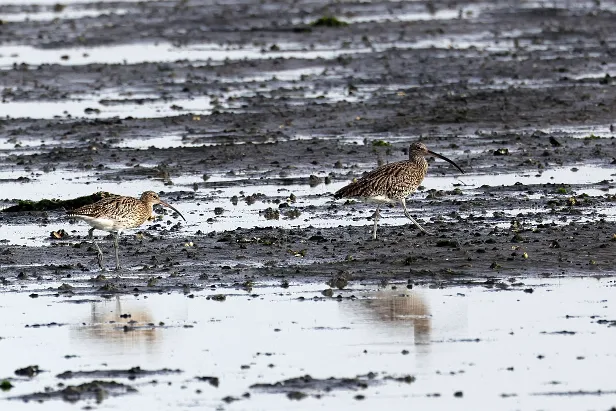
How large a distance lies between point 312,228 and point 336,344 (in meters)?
5.07

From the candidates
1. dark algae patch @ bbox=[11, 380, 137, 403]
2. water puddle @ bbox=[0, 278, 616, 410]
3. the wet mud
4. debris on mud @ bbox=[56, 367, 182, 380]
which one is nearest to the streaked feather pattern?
the wet mud

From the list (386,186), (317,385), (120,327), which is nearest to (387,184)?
(386,186)

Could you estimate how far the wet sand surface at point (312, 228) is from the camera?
39.5ft

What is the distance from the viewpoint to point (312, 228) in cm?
1783

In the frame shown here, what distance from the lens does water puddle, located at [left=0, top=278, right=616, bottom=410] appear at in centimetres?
1134

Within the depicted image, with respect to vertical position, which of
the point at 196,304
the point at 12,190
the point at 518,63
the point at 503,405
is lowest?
the point at 503,405

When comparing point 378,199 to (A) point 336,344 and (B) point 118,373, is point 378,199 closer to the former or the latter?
(A) point 336,344

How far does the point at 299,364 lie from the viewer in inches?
480

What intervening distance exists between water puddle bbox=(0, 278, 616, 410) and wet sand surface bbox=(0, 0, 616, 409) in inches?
1.3

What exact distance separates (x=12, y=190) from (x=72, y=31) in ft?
69.4

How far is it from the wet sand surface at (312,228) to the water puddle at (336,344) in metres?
0.03

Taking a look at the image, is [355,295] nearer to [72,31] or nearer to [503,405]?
[503,405]

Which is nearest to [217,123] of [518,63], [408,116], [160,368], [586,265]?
[408,116]

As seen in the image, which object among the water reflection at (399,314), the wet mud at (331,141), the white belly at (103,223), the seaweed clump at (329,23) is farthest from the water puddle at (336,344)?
the seaweed clump at (329,23)
